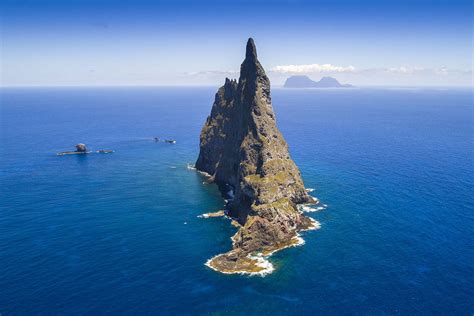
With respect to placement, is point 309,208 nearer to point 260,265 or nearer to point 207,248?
point 260,265

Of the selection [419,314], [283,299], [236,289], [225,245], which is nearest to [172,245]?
[225,245]

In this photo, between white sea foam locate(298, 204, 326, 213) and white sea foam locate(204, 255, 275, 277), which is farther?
white sea foam locate(298, 204, 326, 213)

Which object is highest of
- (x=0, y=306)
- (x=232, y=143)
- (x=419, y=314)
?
(x=232, y=143)

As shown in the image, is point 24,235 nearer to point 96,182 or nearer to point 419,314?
point 96,182

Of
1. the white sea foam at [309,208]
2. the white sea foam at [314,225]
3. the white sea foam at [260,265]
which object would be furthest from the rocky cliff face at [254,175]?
the white sea foam at [309,208]

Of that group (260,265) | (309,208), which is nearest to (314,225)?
(309,208)

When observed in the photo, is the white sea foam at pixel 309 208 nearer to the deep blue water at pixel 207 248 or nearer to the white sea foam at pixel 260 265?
the deep blue water at pixel 207 248

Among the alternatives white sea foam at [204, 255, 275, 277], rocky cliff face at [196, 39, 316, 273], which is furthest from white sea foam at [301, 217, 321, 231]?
white sea foam at [204, 255, 275, 277]

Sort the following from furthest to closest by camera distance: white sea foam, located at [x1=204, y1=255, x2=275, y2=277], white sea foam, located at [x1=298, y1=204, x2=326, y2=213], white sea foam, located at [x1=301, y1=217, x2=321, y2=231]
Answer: white sea foam, located at [x1=298, y1=204, x2=326, y2=213], white sea foam, located at [x1=301, y1=217, x2=321, y2=231], white sea foam, located at [x1=204, y1=255, x2=275, y2=277]

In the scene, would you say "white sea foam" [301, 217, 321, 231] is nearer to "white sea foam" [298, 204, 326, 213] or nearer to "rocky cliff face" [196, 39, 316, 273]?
"rocky cliff face" [196, 39, 316, 273]
